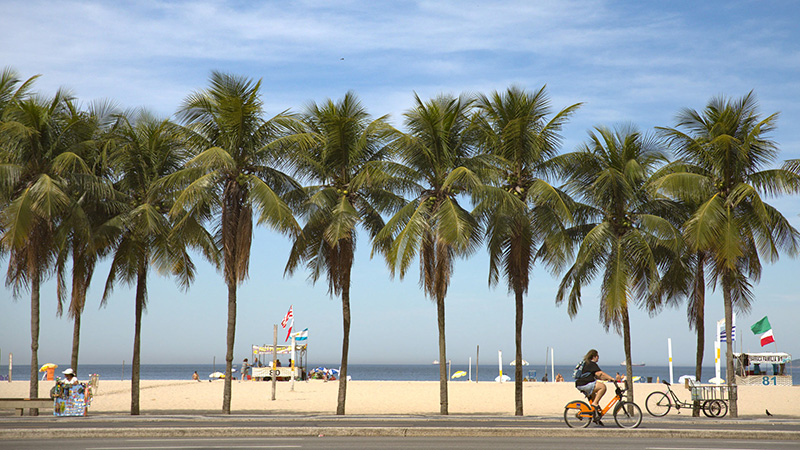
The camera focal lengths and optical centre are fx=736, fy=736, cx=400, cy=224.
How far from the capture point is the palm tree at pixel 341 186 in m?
22.5

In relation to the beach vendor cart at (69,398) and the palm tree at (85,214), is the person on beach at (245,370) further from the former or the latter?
the beach vendor cart at (69,398)

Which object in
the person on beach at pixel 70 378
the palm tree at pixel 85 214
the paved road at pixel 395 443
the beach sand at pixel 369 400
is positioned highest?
the palm tree at pixel 85 214

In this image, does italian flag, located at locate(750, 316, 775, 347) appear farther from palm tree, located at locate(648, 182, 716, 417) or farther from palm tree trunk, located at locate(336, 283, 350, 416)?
palm tree trunk, located at locate(336, 283, 350, 416)

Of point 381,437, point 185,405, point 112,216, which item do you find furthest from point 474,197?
point 185,405

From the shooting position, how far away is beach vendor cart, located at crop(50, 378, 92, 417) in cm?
2055

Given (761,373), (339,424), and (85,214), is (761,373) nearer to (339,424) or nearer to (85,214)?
(339,424)

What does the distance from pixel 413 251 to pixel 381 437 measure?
23.3ft

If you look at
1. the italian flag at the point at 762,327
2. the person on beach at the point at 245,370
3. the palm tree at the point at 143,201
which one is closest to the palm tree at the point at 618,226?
the palm tree at the point at 143,201

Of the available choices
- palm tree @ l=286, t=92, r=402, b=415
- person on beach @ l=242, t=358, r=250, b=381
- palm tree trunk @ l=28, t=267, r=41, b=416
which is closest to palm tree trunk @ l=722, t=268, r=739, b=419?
palm tree @ l=286, t=92, r=402, b=415

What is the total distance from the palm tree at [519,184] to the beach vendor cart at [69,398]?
41.7 feet

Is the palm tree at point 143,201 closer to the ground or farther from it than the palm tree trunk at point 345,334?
farther from it

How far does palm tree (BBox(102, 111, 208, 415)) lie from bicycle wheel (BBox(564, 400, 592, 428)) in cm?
1253

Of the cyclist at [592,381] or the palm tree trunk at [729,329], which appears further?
the palm tree trunk at [729,329]

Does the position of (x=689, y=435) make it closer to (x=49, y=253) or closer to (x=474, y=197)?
(x=474, y=197)
